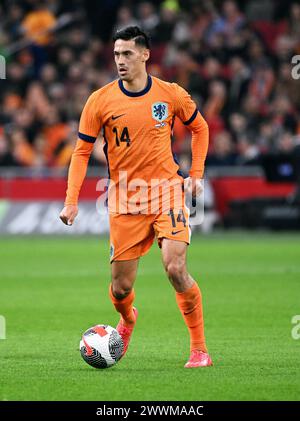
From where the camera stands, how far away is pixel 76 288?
13789 mm

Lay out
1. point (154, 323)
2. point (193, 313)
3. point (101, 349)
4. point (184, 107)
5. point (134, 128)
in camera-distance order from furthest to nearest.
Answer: point (154, 323) < point (184, 107) < point (134, 128) < point (193, 313) < point (101, 349)

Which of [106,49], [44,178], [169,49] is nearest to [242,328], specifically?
[44,178]

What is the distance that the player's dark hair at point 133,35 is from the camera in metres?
8.38

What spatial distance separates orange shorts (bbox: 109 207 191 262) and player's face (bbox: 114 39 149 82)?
1.04 m

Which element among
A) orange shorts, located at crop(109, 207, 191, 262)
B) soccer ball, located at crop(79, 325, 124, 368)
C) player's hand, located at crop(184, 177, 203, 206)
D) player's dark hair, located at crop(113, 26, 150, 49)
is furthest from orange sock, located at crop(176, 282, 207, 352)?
player's dark hair, located at crop(113, 26, 150, 49)

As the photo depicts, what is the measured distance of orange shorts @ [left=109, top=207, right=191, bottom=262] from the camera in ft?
27.4

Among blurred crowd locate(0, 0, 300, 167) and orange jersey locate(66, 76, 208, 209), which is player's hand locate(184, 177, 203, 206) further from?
blurred crowd locate(0, 0, 300, 167)

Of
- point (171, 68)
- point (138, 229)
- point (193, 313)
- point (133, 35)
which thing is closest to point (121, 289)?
point (138, 229)

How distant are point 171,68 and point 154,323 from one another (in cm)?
1375

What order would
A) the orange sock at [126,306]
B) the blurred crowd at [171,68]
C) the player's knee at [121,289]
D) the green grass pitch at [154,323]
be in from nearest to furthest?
the green grass pitch at [154,323] → the player's knee at [121,289] → the orange sock at [126,306] → the blurred crowd at [171,68]

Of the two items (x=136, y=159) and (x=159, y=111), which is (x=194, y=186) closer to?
(x=136, y=159)

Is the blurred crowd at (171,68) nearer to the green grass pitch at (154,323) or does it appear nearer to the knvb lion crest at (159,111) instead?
the green grass pitch at (154,323)

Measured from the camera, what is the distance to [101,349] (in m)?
8.11

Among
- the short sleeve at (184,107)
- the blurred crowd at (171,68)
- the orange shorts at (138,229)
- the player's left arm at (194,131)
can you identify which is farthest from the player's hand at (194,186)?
the blurred crowd at (171,68)
